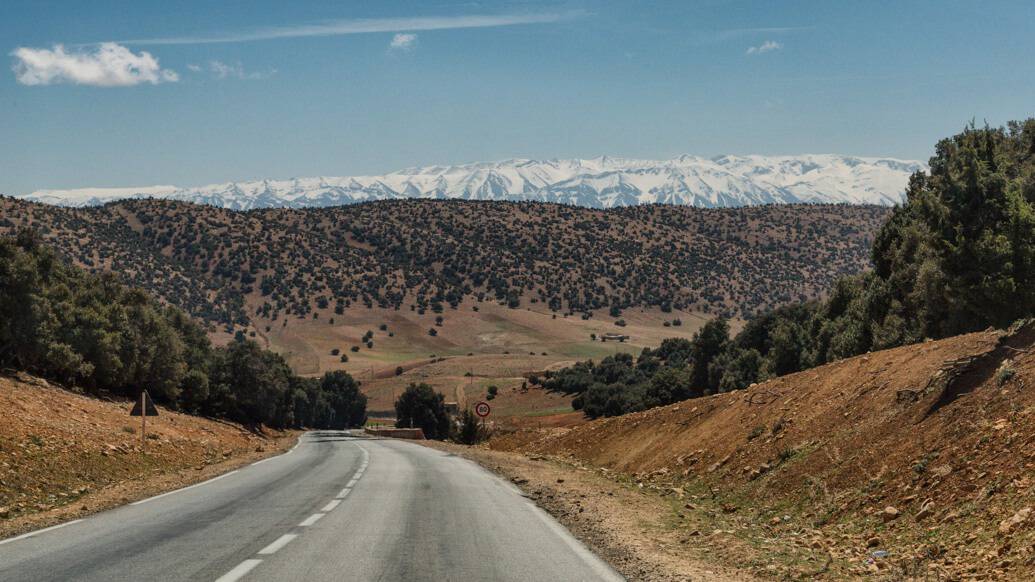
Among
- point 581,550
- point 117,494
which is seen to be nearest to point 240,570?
point 581,550

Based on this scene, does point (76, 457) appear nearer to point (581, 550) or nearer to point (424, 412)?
point (581, 550)

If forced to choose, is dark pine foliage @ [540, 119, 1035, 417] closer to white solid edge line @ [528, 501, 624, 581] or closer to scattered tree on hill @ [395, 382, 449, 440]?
white solid edge line @ [528, 501, 624, 581]

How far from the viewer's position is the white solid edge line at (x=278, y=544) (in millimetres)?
11289

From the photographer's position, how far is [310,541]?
484 inches

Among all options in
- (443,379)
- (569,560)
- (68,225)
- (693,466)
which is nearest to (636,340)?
(443,379)

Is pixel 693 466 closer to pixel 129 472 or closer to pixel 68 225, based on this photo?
pixel 129 472

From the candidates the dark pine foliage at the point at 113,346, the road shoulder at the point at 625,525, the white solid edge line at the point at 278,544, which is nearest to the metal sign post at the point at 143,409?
the road shoulder at the point at 625,525

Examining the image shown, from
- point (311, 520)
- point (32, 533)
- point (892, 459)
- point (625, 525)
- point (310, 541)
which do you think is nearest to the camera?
point (310, 541)

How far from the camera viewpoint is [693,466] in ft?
78.0

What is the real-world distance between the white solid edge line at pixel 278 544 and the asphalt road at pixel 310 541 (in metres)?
0.01

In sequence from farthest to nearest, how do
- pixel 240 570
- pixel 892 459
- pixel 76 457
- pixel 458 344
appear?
1. pixel 458 344
2. pixel 76 457
3. pixel 892 459
4. pixel 240 570

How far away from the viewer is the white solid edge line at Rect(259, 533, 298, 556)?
11289 mm

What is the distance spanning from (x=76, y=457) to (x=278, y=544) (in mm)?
14479

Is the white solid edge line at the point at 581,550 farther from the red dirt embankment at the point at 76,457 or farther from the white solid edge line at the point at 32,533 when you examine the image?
the red dirt embankment at the point at 76,457
